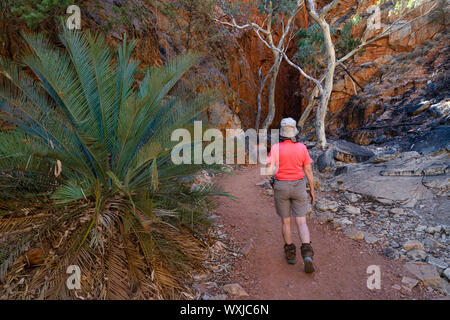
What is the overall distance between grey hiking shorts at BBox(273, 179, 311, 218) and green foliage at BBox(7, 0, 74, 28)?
4.59 m

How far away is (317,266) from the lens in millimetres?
3160

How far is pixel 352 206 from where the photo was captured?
4828 millimetres

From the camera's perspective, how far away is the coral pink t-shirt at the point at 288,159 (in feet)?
9.71

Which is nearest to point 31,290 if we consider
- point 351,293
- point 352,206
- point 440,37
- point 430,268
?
point 351,293

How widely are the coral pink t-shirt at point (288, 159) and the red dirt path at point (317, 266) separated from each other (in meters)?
1.07

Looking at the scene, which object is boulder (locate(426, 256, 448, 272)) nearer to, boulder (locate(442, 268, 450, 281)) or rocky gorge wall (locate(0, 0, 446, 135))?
boulder (locate(442, 268, 450, 281))

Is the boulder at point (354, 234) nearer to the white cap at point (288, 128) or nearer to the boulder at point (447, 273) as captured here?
the boulder at point (447, 273)

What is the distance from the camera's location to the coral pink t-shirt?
9.71 feet

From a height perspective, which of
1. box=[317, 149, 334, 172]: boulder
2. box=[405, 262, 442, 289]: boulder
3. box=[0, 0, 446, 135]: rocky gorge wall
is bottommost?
box=[405, 262, 442, 289]: boulder

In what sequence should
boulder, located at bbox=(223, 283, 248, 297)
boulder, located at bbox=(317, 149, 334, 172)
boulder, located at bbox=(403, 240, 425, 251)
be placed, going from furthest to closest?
1. boulder, located at bbox=(317, 149, 334, 172)
2. boulder, located at bbox=(403, 240, 425, 251)
3. boulder, located at bbox=(223, 283, 248, 297)

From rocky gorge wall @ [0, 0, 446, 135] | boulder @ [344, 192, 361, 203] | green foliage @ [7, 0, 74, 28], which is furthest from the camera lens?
rocky gorge wall @ [0, 0, 446, 135]

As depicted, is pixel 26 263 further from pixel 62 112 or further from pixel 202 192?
pixel 202 192

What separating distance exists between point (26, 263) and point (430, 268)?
410cm

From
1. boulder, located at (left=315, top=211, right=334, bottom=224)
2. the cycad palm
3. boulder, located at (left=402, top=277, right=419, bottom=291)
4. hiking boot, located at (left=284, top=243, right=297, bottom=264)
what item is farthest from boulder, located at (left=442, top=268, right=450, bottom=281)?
the cycad palm
